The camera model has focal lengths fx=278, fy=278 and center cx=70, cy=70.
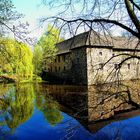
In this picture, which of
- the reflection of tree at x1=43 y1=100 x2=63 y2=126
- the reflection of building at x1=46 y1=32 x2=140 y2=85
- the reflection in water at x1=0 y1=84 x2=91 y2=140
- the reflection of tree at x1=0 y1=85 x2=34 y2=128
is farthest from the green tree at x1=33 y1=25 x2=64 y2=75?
the reflection of tree at x1=43 y1=100 x2=63 y2=126

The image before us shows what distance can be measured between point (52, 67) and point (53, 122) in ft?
101

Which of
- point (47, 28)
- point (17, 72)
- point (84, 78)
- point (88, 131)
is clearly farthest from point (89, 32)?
point (17, 72)

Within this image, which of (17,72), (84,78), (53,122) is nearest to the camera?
(53,122)

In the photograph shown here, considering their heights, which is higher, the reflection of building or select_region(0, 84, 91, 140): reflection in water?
the reflection of building

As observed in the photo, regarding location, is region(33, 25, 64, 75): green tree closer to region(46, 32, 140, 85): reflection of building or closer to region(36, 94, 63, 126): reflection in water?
region(46, 32, 140, 85): reflection of building

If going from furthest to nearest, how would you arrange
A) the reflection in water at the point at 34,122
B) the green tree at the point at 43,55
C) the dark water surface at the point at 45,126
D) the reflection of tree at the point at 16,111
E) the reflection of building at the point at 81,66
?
the green tree at the point at 43,55 → the reflection of building at the point at 81,66 → the reflection of tree at the point at 16,111 → the reflection in water at the point at 34,122 → the dark water surface at the point at 45,126

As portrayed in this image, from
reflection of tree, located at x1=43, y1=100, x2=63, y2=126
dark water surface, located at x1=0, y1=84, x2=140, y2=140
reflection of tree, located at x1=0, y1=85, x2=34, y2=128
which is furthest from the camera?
reflection of tree, located at x1=0, y1=85, x2=34, y2=128

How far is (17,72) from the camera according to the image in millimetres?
37938

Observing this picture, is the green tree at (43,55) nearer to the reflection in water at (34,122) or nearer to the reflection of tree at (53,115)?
the reflection in water at (34,122)

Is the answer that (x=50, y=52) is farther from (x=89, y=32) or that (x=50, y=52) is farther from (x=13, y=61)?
(x=89, y=32)

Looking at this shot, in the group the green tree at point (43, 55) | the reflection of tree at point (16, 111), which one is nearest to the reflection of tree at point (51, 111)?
the reflection of tree at point (16, 111)

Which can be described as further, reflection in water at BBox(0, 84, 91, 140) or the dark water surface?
reflection in water at BBox(0, 84, 91, 140)

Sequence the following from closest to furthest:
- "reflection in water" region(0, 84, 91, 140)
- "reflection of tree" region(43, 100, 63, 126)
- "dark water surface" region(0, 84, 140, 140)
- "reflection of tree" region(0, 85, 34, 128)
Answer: "dark water surface" region(0, 84, 140, 140), "reflection in water" region(0, 84, 91, 140), "reflection of tree" region(43, 100, 63, 126), "reflection of tree" region(0, 85, 34, 128)

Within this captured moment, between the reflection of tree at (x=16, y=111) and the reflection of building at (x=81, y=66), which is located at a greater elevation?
the reflection of building at (x=81, y=66)
